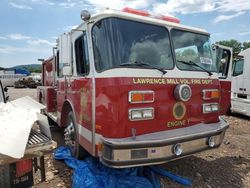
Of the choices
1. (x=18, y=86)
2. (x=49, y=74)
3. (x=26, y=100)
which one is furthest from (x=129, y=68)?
(x=18, y=86)

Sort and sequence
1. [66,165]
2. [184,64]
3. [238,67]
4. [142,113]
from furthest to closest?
[238,67]
[66,165]
[184,64]
[142,113]

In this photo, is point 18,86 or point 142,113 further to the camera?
point 18,86

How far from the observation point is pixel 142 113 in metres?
3.63

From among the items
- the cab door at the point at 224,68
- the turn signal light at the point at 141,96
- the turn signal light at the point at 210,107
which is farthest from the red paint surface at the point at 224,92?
the turn signal light at the point at 141,96

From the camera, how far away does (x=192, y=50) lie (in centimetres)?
457

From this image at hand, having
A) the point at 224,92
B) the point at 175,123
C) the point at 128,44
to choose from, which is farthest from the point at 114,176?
the point at 224,92

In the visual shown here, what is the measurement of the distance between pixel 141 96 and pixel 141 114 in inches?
9.1

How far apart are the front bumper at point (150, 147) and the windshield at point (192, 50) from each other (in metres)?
1.06

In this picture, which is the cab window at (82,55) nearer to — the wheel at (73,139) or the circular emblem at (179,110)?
the wheel at (73,139)

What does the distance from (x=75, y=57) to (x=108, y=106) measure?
1.49 meters

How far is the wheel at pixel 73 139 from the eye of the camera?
4.63 metres

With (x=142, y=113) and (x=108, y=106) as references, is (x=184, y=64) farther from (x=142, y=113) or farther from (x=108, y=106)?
(x=108, y=106)

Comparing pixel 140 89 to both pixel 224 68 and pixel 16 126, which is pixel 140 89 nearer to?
pixel 16 126

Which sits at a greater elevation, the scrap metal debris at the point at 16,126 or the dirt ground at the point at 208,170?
the scrap metal debris at the point at 16,126
